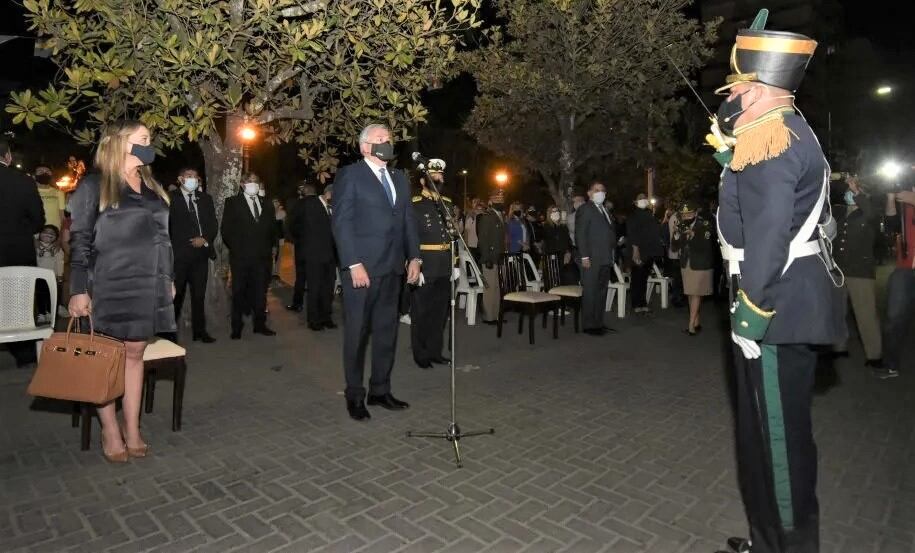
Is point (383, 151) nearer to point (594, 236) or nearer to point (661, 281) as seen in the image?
point (594, 236)

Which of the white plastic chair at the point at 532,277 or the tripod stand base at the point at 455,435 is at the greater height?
the white plastic chair at the point at 532,277

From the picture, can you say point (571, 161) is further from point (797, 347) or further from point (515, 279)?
point (797, 347)

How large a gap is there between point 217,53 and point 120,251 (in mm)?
3088

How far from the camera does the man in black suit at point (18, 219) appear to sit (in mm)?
6504

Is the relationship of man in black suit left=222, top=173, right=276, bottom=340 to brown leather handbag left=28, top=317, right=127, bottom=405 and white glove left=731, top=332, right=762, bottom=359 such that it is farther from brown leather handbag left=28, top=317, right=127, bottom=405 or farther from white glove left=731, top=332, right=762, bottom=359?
white glove left=731, top=332, right=762, bottom=359

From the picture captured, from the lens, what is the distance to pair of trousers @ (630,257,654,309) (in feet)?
37.3

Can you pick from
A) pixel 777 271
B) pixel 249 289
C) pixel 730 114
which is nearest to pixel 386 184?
pixel 730 114

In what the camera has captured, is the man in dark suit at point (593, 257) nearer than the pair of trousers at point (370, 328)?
No

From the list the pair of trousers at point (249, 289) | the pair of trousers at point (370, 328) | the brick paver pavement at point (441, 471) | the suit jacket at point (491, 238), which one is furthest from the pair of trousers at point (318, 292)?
the pair of trousers at point (370, 328)

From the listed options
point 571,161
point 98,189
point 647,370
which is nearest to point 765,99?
point 98,189

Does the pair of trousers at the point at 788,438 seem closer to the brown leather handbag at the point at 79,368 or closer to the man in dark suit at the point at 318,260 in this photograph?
the brown leather handbag at the point at 79,368

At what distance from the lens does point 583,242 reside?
30.3ft

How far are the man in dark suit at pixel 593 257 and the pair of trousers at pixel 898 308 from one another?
3.45 metres

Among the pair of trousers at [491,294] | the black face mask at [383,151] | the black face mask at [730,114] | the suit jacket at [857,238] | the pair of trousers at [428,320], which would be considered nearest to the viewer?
the black face mask at [730,114]
